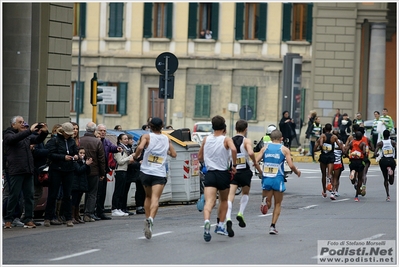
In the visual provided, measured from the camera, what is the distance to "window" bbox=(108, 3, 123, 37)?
59.4 m

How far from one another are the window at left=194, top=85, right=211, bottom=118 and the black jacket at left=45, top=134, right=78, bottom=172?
3954 cm

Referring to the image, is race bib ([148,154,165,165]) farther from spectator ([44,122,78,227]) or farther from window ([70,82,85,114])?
window ([70,82,85,114])

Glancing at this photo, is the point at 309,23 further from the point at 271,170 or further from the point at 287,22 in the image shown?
the point at 271,170

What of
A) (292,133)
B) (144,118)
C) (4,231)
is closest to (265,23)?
(144,118)

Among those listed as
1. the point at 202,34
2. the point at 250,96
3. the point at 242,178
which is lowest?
the point at 242,178

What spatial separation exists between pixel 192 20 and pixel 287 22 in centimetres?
469

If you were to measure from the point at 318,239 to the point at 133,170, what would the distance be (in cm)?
611

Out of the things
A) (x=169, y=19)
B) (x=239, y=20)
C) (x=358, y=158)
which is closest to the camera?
(x=358, y=158)

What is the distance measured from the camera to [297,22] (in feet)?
188

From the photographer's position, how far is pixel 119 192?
2202cm

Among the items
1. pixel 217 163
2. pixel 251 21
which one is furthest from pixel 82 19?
pixel 217 163

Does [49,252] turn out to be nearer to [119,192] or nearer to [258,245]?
[258,245]

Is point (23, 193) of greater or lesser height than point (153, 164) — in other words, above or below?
below

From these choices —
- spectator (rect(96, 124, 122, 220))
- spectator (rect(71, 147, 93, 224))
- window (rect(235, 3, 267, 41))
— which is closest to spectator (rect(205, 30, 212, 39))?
window (rect(235, 3, 267, 41))
